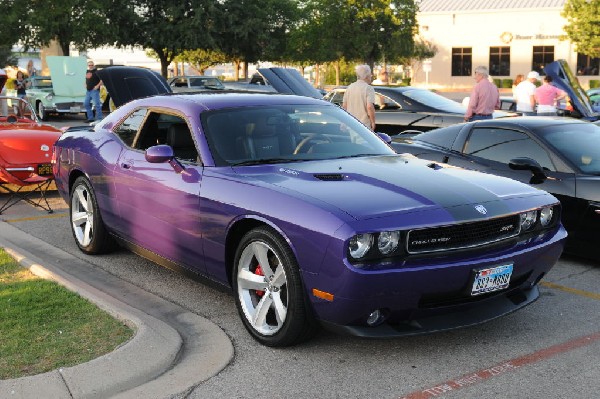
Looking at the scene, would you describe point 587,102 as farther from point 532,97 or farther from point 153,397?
point 153,397

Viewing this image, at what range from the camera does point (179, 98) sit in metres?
6.23

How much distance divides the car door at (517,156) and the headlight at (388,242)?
3.23 meters

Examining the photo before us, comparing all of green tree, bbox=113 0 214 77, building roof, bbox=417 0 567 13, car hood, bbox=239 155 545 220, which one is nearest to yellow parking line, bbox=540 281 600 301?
car hood, bbox=239 155 545 220

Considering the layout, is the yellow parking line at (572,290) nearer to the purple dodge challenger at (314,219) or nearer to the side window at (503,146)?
the purple dodge challenger at (314,219)

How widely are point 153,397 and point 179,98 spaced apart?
289 cm

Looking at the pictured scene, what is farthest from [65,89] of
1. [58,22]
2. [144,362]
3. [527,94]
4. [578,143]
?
[144,362]

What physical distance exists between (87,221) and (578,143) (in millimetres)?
4804

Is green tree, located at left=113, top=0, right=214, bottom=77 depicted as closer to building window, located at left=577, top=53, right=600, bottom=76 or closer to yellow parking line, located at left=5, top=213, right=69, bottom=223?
building window, located at left=577, top=53, right=600, bottom=76

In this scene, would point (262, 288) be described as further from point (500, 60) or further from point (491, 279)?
point (500, 60)

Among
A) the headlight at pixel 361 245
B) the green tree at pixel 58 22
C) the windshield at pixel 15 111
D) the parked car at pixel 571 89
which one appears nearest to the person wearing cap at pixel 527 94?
the parked car at pixel 571 89

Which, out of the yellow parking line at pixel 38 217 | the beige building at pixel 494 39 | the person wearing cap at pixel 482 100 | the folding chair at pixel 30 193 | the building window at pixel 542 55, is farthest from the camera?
the building window at pixel 542 55

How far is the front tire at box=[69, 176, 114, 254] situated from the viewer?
6.95 metres

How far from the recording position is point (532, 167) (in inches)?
279

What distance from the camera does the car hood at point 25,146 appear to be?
9656 millimetres
